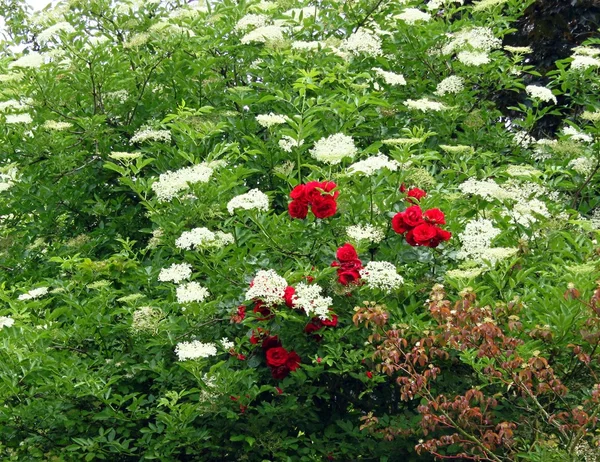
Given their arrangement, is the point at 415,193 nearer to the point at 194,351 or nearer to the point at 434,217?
the point at 434,217

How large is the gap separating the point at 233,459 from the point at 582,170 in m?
2.43

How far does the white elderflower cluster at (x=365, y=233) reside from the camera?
369cm

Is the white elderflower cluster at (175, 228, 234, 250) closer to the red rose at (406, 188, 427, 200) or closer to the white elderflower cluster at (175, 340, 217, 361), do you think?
the white elderflower cluster at (175, 340, 217, 361)

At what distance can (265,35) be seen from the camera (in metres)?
4.79

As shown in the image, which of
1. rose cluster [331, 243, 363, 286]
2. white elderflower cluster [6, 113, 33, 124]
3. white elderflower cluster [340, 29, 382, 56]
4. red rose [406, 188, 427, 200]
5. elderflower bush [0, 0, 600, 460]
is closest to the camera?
rose cluster [331, 243, 363, 286]

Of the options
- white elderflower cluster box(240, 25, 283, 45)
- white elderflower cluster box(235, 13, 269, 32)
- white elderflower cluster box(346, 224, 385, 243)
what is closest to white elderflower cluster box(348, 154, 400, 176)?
white elderflower cluster box(346, 224, 385, 243)

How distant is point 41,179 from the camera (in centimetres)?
532

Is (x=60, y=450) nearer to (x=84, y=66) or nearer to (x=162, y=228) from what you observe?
(x=162, y=228)

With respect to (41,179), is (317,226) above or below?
above

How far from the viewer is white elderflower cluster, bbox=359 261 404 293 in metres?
3.54

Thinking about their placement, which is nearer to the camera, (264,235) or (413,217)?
(413,217)

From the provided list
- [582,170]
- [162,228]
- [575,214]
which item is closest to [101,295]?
[162,228]

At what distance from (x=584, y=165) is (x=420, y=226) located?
5.04 ft

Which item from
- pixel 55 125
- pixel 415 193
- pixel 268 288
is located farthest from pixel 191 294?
pixel 55 125
